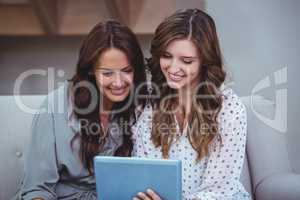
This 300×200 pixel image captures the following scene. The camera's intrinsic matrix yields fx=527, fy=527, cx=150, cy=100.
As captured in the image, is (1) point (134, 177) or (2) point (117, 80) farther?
(2) point (117, 80)

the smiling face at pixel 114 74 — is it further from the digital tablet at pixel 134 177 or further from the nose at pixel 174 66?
the digital tablet at pixel 134 177

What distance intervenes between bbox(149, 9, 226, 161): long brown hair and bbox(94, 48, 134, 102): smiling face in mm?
66

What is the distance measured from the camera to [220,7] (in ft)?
5.02

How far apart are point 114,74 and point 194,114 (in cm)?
20

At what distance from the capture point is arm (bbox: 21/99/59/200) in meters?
1.18

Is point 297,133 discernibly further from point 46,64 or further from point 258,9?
point 46,64

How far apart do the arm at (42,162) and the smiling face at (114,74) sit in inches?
5.7

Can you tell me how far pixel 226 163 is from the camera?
3.73ft

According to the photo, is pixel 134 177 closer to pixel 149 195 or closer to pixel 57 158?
pixel 149 195

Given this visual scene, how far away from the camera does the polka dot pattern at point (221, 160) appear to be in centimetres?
113

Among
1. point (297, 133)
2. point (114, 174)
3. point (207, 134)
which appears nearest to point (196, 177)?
point (207, 134)

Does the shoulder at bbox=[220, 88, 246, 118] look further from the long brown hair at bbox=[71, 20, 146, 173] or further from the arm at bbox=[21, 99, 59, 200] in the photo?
the arm at bbox=[21, 99, 59, 200]

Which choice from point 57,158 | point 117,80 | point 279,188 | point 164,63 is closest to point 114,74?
point 117,80

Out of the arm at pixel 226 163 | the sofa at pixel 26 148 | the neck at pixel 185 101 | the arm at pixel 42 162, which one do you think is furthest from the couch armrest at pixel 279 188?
the arm at pixel 42 162
